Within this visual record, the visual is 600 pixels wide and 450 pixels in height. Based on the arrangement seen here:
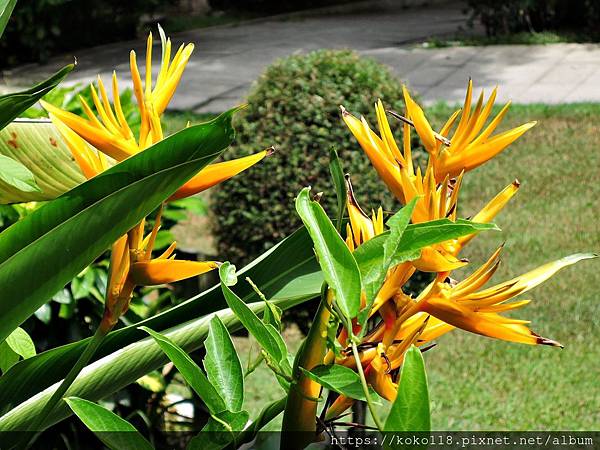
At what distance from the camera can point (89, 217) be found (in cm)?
74

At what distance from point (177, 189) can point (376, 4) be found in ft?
53.2

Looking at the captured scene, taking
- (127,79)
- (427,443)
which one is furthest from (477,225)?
(127,79)

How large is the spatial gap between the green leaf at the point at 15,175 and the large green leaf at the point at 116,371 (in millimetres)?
188

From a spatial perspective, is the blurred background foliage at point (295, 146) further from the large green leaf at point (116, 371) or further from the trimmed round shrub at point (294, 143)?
the large green leaf at point (116, 371)

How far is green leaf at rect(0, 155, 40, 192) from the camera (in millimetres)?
790

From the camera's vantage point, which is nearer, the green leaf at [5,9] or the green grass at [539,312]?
the green leaf at [5,9]

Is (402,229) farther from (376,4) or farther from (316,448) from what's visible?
(376,4)

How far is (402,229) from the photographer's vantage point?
61 cm

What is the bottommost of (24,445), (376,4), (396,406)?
(376,4)

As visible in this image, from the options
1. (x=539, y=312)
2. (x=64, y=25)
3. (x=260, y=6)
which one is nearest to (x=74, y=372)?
(x=539, y=312)

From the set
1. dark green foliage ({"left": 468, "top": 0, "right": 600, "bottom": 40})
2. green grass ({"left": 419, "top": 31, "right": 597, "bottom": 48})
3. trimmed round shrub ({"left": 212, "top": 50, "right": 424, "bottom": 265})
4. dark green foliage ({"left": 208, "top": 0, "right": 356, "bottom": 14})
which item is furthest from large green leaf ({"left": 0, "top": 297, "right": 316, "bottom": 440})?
dark green foliage ({"left": 208, "top": 0, "right": 356, "bottom": 14})

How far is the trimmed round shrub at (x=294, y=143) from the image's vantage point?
423cm

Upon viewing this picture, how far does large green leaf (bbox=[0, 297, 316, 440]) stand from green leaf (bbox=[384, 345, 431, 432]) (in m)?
0.36

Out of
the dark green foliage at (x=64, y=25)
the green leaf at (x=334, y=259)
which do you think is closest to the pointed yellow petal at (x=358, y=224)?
the green leaf at (x=334, y=259)
